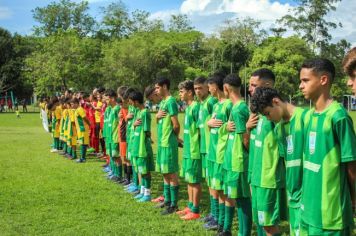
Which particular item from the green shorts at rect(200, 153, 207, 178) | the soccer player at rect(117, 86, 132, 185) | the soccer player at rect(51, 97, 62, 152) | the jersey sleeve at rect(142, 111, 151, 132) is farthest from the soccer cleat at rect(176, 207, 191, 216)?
the soccer player at rect(51, 97, 62, 152)

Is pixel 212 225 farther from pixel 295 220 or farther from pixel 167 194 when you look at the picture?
pixel 295 220

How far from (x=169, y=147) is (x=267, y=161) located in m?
3.13

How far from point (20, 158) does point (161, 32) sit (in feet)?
177

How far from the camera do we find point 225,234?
603 centimetres

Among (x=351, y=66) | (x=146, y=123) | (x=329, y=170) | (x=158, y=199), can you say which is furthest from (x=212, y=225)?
(x=351, y=66)

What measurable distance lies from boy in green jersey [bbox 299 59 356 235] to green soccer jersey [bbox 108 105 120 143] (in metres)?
7.41

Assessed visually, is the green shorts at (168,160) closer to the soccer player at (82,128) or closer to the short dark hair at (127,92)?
the short dark hair at (127,92)

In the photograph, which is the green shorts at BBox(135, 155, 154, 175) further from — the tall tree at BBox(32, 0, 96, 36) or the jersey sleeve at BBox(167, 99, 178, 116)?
the tall tree at BBox(32, 0, 96, 36)

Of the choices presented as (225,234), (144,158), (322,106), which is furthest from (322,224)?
(144,158)

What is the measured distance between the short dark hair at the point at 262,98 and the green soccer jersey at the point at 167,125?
10.9ft

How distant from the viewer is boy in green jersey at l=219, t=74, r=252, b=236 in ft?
18.0

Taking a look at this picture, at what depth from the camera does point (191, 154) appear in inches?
285

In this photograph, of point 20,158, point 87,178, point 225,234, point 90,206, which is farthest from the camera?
point 20,158

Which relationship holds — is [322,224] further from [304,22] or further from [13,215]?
[304,22]
